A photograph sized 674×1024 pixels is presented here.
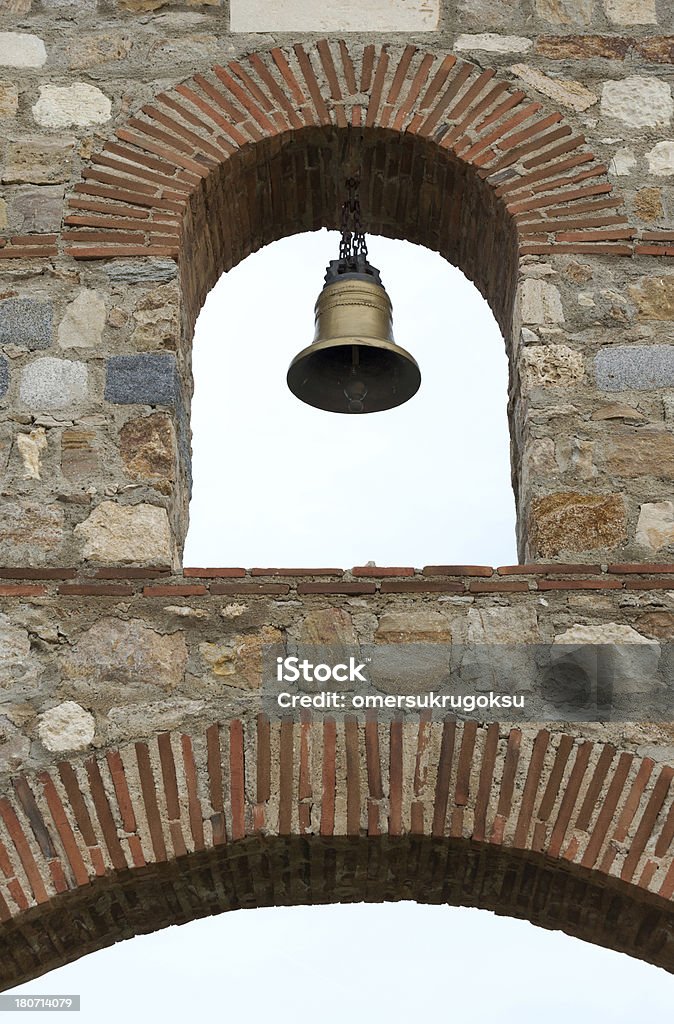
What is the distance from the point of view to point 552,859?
419 centimetres

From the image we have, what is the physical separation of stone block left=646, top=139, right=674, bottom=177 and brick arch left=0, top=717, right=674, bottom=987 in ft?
7.12

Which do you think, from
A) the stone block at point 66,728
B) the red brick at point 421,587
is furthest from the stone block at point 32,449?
the red brick at point 421,587

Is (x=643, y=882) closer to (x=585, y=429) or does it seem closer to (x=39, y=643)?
(x=585, y=429)

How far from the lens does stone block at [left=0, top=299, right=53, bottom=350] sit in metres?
5.03

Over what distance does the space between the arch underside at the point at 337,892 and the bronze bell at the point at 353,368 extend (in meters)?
1.83

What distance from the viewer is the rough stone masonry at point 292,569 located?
4.25m

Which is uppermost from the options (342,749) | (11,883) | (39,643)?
(39,643)

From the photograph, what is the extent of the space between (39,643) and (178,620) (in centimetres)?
41

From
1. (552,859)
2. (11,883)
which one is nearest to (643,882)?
(552,859)

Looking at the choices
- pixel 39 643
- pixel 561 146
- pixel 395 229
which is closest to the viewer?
pixel 39 643

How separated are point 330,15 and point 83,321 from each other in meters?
1.62

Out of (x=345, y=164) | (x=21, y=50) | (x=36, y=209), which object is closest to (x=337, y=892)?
(x=36, y=209)

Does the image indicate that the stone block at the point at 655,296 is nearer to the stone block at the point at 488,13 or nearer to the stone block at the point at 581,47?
the stone block at the point at 581,47

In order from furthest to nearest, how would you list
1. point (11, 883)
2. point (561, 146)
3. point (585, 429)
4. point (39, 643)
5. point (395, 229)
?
point (395, 229) < point (561, 146) < point (585, 429) < point (39, 643) < point (11, 883)
